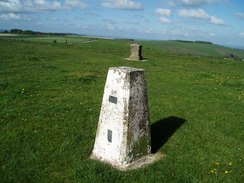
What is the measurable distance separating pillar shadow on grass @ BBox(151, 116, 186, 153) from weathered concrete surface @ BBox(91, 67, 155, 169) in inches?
40.3

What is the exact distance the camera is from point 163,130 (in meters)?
6.80

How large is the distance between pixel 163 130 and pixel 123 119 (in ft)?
8.79

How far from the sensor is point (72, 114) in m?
7.66

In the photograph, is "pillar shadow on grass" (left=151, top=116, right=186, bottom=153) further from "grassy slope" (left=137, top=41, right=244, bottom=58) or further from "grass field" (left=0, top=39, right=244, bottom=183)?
"grassy slope" (left=137, top=41, right=244, bottom=58)

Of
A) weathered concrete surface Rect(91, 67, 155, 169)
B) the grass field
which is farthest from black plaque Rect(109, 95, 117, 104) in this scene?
the grass field

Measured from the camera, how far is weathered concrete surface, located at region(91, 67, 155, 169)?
179 inches

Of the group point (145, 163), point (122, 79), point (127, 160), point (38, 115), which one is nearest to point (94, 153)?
point (127, 160)

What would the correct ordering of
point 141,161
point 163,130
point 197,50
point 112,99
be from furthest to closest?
1. point 197,50
2. point 163,130
3. point 141,161
4. point 112,99

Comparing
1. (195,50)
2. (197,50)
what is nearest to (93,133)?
(195,50)

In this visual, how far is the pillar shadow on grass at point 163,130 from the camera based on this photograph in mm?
6008

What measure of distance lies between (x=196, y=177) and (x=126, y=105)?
2.24 metres

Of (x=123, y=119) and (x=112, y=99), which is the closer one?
(x=123, y=119)

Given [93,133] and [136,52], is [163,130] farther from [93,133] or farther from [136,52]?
[136,52]

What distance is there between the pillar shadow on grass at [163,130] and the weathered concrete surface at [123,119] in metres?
1.02
